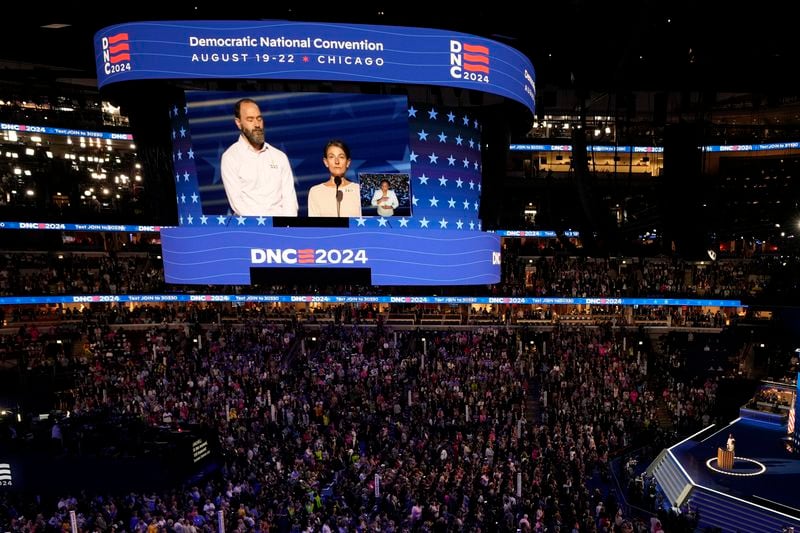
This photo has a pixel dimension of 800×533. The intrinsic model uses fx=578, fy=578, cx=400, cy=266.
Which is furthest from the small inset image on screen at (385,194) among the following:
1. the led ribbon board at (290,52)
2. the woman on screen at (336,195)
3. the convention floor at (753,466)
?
the convention floor at (753,466)

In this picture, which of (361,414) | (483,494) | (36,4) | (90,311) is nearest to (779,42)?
(483,494)

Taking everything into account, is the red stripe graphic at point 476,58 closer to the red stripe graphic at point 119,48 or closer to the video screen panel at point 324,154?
the video screen panel at point 324,154

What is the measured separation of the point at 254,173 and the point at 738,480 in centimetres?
1553

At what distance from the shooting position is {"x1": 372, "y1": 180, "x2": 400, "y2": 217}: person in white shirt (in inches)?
663

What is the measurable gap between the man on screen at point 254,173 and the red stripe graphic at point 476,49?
230 inches

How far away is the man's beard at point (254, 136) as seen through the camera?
1633cm

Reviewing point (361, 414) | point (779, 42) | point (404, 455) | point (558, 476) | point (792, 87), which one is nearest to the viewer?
point (558, 476)

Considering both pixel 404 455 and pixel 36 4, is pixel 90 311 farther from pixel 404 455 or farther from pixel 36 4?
pixel 404 455

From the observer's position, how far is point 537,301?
91.6 ft

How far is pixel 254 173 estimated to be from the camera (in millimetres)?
16453

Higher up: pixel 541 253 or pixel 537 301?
pixel 541 253

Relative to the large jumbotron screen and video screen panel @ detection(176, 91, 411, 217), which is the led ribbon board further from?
video screen panel @ detection(176, 91, 411, 217)

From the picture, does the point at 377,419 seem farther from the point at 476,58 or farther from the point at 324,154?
the point at 476,58

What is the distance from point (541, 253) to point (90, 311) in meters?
24.3
